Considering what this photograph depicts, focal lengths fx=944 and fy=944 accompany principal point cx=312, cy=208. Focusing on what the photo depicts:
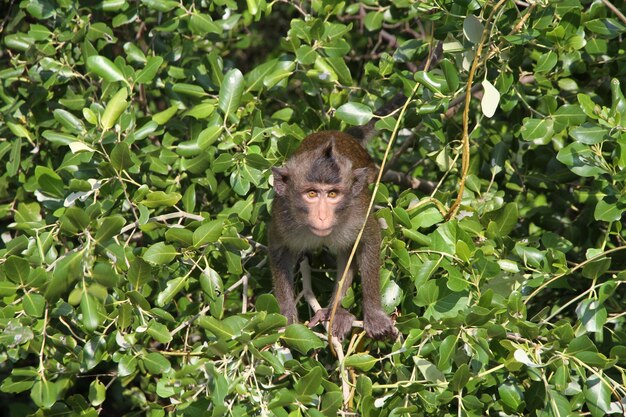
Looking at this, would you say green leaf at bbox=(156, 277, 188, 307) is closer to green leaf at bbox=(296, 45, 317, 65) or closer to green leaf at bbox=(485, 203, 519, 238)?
green leaf at bbox=(296, 45, 317, 65)

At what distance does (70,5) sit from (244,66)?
3985 millimetres

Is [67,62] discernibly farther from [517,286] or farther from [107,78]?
[517,286]

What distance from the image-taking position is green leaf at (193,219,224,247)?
5.01 m

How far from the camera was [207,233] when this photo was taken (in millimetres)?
5023

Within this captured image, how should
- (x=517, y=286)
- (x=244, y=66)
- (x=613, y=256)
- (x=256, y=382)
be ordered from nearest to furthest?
(x=256, y=382) → (x=517, y=286) → (x=613, y=256) → (x=244, y=66)

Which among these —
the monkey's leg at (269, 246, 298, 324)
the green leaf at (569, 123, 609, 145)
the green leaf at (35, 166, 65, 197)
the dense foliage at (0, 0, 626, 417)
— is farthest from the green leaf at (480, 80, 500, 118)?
the green leaf at (35, 166, 65, 197)

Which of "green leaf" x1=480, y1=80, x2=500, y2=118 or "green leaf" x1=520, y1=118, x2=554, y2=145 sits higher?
"green leaf" x1=480, y1=80, x2=500, y2=118

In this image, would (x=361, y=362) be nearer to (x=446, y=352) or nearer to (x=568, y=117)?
(x=446, y=352)

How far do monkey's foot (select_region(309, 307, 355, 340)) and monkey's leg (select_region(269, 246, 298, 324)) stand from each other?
224mm

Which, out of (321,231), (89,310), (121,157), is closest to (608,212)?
(321,231)

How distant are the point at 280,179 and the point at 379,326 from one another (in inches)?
41.8

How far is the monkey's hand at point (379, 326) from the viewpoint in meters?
5.57

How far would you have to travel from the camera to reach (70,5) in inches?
248

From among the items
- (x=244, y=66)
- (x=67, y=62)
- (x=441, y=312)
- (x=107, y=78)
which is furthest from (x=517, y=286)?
(x=244, y=66)
